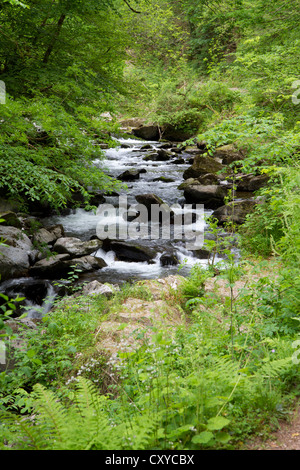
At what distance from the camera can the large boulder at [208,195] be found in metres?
11.9

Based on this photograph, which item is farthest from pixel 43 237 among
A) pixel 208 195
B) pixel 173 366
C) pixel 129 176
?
pixel 129 176

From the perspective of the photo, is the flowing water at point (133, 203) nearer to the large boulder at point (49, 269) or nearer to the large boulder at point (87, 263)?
the large boulder at point (87, 263)

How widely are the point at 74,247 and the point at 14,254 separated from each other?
1.48 metres

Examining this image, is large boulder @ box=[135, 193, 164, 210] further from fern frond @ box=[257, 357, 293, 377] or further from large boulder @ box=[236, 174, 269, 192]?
fern frond @ box=[257, 357, 293, 377]

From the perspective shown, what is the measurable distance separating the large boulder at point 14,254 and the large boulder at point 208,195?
6421mm

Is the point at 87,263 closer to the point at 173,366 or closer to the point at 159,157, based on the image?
the point at 173,366

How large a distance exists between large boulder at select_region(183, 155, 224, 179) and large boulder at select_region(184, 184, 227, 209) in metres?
2.29

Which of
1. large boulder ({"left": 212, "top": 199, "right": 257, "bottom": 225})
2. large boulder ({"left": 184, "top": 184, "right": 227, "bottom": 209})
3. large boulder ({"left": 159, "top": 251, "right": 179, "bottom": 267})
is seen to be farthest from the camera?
large boulder ({"left": 184, "top": 184, "right": 227, "bottom": 209})

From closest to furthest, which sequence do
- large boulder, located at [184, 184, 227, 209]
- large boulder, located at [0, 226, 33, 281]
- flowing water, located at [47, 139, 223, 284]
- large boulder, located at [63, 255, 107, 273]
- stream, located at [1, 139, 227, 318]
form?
stream, located at [1, 139, 227, 318]
large boulder, located at [0, 226, 33, 281]
large boulder, located at [63, 255, 107, 273]
flowing water, located at [47, 139, 223, 284]
large boulder, located at [184, 184, 227, 209]

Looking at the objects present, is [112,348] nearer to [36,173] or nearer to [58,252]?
[36,173]

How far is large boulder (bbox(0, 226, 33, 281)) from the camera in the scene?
7.35 m

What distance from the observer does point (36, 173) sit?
5.35m

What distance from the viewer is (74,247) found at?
8422mm

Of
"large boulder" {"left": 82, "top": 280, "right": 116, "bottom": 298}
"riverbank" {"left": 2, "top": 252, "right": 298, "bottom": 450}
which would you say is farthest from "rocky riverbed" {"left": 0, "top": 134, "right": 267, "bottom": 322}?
"riverbank" {"left": 2, "top": 252, "right": 298, "bottom": 450}
